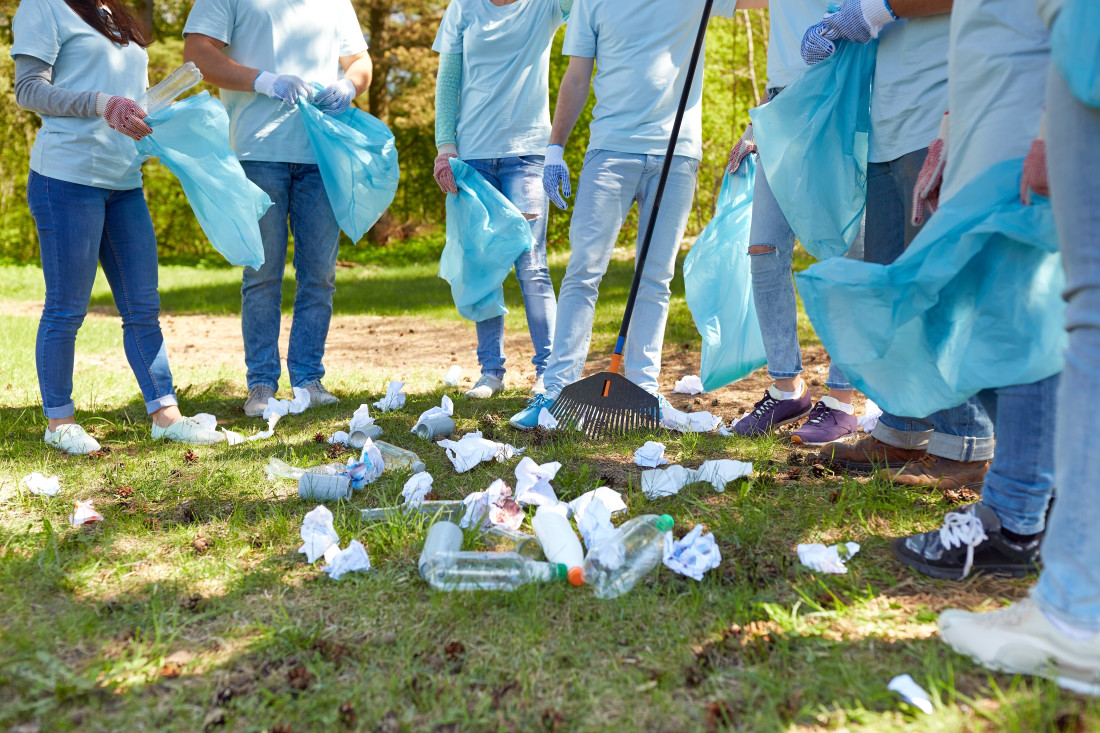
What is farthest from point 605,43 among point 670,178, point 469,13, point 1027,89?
point 1027,89

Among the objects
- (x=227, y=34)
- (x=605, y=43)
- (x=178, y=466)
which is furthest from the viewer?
(x=227, y=34)

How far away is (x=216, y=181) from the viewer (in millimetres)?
3324

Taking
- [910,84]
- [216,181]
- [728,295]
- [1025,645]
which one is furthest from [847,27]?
[216,181]

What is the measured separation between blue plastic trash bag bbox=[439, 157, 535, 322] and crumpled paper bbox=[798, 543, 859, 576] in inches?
84.1

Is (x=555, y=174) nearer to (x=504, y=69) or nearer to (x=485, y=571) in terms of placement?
(x=504, y=69)

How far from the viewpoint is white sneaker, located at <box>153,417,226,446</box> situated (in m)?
3.32

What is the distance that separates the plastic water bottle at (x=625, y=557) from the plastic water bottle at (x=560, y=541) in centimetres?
3

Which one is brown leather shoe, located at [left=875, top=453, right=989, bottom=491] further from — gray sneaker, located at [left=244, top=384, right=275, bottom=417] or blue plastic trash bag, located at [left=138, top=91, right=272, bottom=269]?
gray sneaker, located at [left=244, top=384, right=275, bottom=417]

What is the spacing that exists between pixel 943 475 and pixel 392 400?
2310 millimetres

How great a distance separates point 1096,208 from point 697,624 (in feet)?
3.56

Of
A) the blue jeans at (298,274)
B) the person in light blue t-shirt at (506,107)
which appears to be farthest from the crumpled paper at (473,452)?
the blue jeans at (298,274)

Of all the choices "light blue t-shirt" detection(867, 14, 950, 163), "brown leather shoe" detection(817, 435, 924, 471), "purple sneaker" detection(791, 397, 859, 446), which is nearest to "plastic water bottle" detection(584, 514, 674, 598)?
"brown leather shoe" detection(817, 435, 924, 471)

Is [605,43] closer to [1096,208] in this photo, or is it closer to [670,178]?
[670,178]

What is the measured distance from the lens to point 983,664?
1574 millimetres
